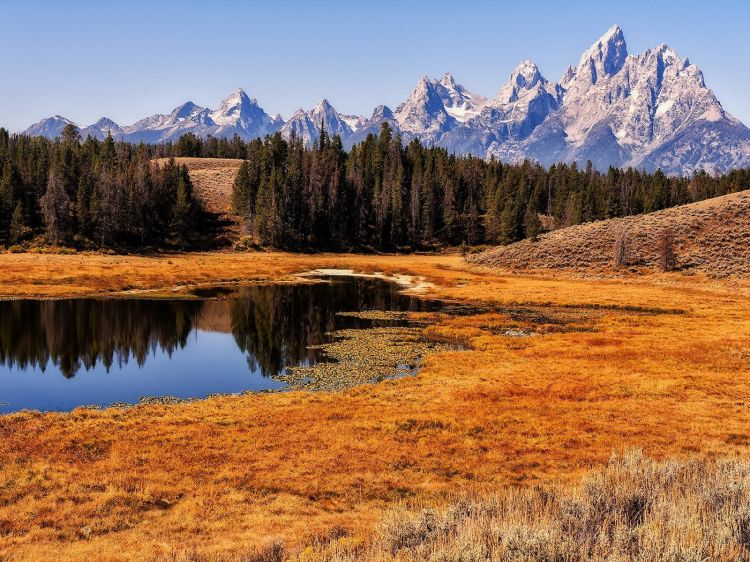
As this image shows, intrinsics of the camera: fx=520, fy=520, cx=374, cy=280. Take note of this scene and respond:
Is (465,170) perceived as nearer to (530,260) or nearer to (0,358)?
(530,260)

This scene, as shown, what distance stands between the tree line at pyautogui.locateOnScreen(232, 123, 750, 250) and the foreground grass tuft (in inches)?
4812

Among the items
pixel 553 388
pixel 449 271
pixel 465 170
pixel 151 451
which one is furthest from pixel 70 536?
pixel 465 170

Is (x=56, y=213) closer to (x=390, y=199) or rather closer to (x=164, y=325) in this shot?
(x=164, y=325)

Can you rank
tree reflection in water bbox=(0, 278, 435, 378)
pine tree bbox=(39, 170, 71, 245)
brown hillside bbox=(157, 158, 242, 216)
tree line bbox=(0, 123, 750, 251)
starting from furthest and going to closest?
brown hillside bbox=(157, 158, 242, 216), tree line bbox=(0, 123, 750, 251), pine tree bbox=(39, 170, 71, 245), tree reflection in water bbox=(0, 278, 435, 378)

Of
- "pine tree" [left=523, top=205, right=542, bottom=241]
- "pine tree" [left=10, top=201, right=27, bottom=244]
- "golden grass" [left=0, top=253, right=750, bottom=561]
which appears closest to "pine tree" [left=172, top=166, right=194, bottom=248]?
"pine tree" [left=10, top=201, right=27, bottom=244]

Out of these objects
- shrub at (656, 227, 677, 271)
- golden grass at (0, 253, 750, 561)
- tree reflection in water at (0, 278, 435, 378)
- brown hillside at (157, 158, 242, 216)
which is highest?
brown hillside at (157, 158, 242, 216)

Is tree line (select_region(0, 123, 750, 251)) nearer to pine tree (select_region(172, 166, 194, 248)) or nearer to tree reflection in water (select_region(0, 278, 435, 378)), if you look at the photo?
pine tree (select_region(172, 166, 194, 248))

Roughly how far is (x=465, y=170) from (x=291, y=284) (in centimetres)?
12488

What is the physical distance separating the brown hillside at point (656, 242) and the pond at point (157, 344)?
4465cm

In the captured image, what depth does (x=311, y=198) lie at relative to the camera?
140m

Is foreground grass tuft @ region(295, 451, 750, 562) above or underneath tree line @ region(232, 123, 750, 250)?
underneath

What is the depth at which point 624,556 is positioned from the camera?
25.3 ft

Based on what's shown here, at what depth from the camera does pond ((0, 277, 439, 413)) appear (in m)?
27.0

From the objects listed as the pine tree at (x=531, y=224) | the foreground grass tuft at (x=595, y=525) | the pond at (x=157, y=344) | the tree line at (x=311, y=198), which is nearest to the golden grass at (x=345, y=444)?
the foreground grass tuft at (x=595, y=525)
